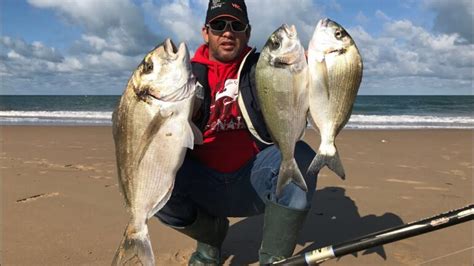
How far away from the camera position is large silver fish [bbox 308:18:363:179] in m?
2.23

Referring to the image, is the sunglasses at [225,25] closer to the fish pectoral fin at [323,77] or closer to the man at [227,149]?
the man at [227,149]

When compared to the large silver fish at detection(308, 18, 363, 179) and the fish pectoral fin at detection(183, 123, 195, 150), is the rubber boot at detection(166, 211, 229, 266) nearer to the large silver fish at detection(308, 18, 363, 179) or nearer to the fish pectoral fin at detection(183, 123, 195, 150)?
the fish pectoral fin at detection(183, 123, 195, 150)

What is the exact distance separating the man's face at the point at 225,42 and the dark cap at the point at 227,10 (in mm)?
57

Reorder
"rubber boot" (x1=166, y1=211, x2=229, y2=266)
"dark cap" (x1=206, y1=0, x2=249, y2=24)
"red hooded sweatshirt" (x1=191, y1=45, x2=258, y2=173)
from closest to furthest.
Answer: "dark cap" (x1=206, y1=0, x2=249, y2=24), "red hooded sweatshirt" (x1=191, y1=45, x2=258, y2=173), "rubber boot" (x1=166, y1=211, x2=229, y2=266)

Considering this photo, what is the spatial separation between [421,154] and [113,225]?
7.07 metres

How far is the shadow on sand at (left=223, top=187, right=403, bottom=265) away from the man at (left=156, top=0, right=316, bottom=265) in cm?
59

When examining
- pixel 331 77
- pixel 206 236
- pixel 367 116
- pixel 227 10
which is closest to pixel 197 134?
pixel 331 77

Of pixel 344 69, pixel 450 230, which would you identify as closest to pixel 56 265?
pixel 344 69

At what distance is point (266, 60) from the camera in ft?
7.56

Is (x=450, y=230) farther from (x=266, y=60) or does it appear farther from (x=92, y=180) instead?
(x=92, y=180)

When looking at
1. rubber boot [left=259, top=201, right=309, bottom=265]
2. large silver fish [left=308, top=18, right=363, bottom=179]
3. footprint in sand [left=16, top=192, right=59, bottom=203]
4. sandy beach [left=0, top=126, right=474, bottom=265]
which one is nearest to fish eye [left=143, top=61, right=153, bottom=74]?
large silver fish [left=308, top=18, right=363, bottom=179]

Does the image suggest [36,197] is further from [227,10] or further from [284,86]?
[284,86]

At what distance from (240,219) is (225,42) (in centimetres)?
217

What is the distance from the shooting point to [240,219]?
4605 millimetres
